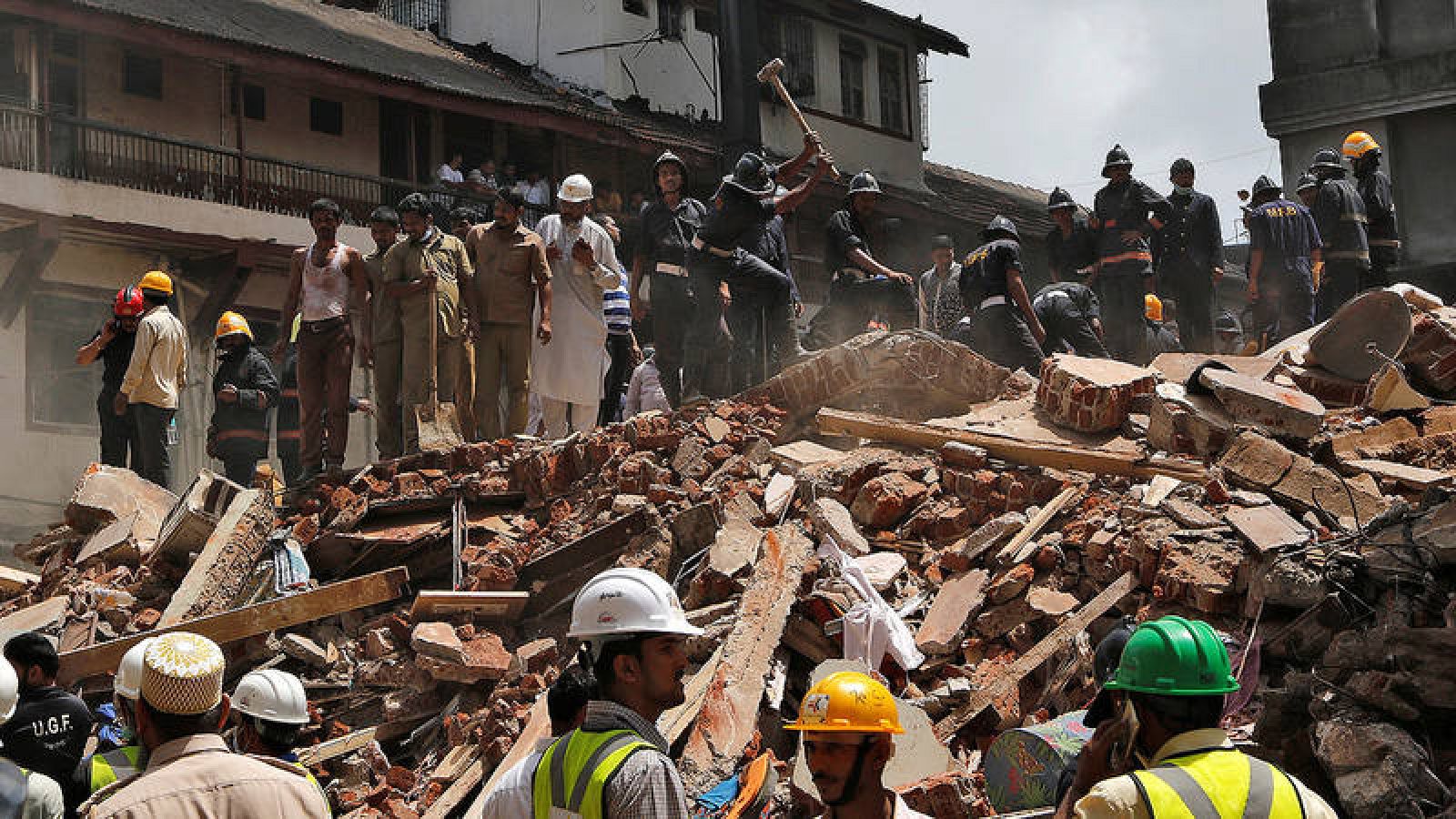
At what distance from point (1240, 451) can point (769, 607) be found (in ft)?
9.57

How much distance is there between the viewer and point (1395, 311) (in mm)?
9719

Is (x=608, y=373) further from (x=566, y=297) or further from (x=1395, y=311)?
(x=1395, y=311)

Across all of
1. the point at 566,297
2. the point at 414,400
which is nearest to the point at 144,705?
the point at 414,400

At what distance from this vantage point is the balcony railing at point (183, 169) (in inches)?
736

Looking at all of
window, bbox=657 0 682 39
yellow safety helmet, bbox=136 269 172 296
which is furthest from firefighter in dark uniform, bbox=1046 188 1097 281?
window, bbox=657 0 682 39

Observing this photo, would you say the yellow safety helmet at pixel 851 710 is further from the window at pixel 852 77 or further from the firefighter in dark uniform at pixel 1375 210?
the window at pixel 852 77

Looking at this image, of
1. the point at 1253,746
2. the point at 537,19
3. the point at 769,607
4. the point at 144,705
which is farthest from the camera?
the point at 537,19

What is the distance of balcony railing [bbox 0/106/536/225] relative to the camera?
18.7 meters

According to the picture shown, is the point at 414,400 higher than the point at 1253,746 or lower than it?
higher

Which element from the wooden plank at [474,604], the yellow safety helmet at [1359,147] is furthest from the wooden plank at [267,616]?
the yellow safety helmet at [1359,147]

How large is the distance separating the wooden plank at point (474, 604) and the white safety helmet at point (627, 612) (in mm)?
4978

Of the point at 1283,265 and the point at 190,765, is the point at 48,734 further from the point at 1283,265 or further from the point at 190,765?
the point at 1283,265

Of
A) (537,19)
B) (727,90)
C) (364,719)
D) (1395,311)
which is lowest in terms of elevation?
(364,719)

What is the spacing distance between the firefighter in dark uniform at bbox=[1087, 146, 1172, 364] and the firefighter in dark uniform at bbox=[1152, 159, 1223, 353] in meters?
0.18
